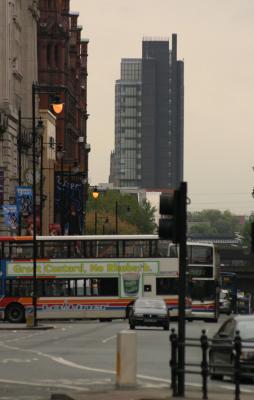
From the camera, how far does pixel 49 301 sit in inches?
2945

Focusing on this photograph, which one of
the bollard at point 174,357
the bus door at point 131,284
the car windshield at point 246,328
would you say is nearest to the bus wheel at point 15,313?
the bus door at point 131,284

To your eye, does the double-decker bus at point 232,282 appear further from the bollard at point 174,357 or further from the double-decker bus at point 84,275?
the bollard at point 174,357

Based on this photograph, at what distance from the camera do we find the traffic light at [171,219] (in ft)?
78.9

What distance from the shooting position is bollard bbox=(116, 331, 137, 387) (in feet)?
87.2

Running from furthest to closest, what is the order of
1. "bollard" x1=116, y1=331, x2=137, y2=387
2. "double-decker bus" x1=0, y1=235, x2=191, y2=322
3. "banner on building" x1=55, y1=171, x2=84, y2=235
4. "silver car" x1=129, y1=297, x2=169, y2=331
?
"banner on building" x1=55, y1=171, x2=84, y2=235 → "double-decker bus" x1=0, y1=235, x2=191, y2=322 → "silver car" x1=129, y1=297, x2=169, y2=331 → "bollard" x1=116, y1=331, x2=137, y2=387

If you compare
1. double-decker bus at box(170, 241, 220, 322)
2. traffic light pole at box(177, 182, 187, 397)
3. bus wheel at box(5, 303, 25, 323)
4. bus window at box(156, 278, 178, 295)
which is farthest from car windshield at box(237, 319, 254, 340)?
double-decker bus at box(170, 241, 220, 322)

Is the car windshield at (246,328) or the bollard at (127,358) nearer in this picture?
the bollard at (127,358)

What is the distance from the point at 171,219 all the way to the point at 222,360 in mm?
5887

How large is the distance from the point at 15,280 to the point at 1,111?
26.9m

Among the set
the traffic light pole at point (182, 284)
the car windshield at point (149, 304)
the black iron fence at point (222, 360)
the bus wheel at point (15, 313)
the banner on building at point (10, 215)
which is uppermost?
the banner on building at point (10, 215)

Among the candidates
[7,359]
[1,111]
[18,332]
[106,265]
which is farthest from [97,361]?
[1,111]

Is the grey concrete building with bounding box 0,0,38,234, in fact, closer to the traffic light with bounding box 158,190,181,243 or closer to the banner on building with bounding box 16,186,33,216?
the banner on building with bounding box 16,186,33,216

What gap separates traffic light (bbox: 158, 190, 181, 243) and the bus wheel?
50.8 meters

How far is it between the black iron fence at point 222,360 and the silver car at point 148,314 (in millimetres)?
34325
